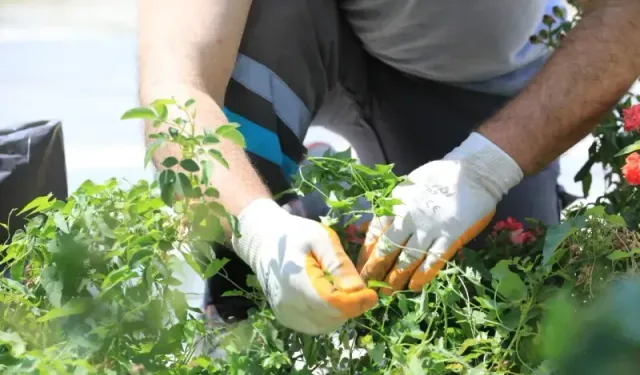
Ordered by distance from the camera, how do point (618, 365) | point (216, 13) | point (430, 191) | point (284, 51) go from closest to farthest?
point (618, 365), point (430, 191), point (216, 13), point (284, 51)

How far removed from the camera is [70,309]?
67 centimetres

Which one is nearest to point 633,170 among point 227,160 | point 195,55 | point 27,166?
point 227,160

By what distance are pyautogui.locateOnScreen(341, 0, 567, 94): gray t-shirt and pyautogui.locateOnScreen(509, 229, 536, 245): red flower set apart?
0.50 meters

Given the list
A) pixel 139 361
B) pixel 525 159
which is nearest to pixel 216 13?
pixel 525 159

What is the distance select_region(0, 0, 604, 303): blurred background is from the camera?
2305mm

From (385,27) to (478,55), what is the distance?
0.17 meters

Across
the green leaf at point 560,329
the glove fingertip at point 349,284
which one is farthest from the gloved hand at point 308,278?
the green leaf at point 560,329

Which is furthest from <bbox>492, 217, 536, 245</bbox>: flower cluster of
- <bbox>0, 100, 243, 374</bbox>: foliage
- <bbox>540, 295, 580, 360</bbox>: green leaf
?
<bbox>540, 295, 580, 360</bbox>: green leaf

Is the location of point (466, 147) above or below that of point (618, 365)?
below

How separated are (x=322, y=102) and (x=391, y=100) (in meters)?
0.18

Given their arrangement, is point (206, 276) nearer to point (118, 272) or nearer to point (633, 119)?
point (118, 272)

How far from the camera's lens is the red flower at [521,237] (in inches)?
37.8

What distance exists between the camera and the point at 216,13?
1.07m

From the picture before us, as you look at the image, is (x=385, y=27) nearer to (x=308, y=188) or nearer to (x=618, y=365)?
(x=308, y=188)
